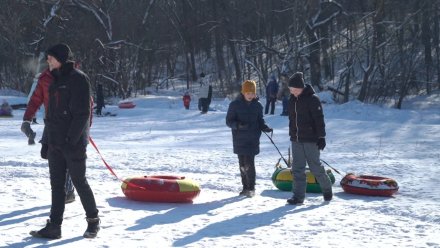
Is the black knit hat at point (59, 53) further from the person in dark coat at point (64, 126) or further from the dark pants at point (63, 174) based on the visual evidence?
the dark pants at point (63, 174)

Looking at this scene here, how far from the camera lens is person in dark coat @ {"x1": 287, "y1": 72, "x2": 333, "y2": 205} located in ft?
27.7

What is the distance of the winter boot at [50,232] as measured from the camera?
6.15 meters

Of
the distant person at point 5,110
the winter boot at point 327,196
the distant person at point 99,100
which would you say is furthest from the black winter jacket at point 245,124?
the distant person at point 5,110

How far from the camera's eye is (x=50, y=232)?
6156 millimetres

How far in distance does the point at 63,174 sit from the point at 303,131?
337 centimetres

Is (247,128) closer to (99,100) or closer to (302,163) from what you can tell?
(302,163)

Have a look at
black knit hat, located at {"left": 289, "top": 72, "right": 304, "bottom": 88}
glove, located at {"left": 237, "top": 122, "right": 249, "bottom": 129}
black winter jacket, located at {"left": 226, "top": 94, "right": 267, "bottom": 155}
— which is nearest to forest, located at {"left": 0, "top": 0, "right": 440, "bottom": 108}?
black winter jacket, located at {"left": 226, "top": 94, "right": 267, "bottom": 155}

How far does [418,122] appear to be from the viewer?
80.4 ft

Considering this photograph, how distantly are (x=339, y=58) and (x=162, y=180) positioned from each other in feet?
115

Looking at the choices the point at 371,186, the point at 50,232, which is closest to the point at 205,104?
the point at 371,186

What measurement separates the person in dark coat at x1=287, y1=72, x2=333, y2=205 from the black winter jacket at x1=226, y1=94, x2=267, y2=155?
23.9 inches

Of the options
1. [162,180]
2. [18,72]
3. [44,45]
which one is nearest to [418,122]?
[162,180]

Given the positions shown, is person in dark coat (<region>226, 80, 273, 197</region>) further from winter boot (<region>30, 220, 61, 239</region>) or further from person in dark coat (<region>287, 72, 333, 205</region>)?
winter boot (<region>30, 220, 61, 239</region>)

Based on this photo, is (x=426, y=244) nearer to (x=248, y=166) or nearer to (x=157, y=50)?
(x=248, y=166)
